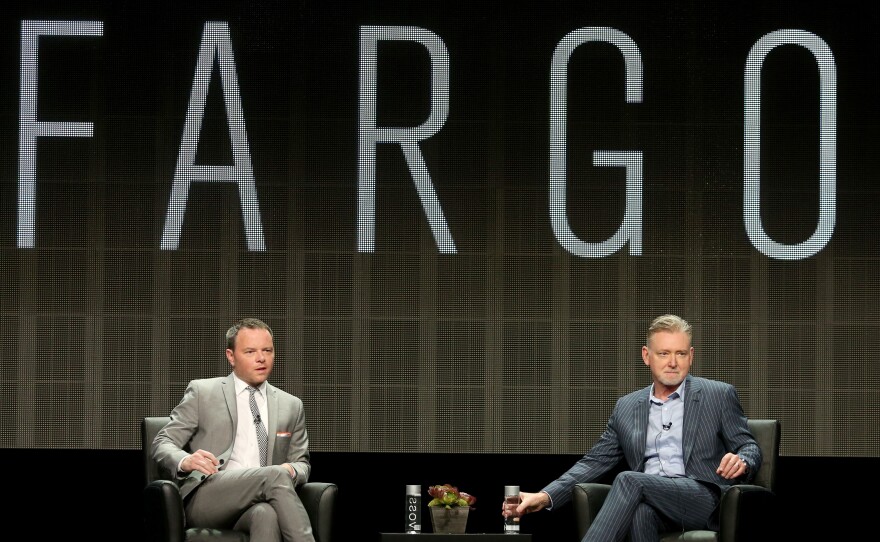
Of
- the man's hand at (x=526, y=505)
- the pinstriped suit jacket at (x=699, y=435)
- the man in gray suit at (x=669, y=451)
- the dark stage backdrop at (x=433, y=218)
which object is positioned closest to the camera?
the man in gray suit at (x=669, y=451)

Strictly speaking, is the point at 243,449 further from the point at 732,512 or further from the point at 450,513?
the point at 732,512

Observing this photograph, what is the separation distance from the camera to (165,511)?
439cm

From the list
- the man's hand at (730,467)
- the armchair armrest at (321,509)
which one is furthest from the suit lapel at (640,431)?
the armchair armrest at (321,509)

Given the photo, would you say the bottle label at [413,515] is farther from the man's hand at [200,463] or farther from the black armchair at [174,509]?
the man's hand at [200,463]

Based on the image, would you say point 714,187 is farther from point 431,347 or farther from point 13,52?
point 13,52

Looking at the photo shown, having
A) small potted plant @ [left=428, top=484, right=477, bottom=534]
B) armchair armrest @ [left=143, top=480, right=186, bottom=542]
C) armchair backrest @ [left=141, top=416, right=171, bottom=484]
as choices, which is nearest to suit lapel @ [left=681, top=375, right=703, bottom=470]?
small potted plant @ [left=428, top=484, right=477, bottom=534]

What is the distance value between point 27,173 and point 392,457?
2.02m

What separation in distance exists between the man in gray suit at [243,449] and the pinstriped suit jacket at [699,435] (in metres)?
0.99

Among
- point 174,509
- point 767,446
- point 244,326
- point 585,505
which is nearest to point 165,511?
point 174,509

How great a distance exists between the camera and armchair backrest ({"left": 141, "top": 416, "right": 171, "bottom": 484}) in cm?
490

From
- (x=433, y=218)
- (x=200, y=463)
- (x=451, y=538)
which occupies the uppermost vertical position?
(x=433, y=218)

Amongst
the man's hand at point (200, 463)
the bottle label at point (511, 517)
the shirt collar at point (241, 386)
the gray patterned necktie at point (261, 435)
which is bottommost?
the bottle label at point (511, 517)

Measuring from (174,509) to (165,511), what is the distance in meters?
0.03

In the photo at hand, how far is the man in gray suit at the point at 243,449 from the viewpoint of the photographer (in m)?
4.54
